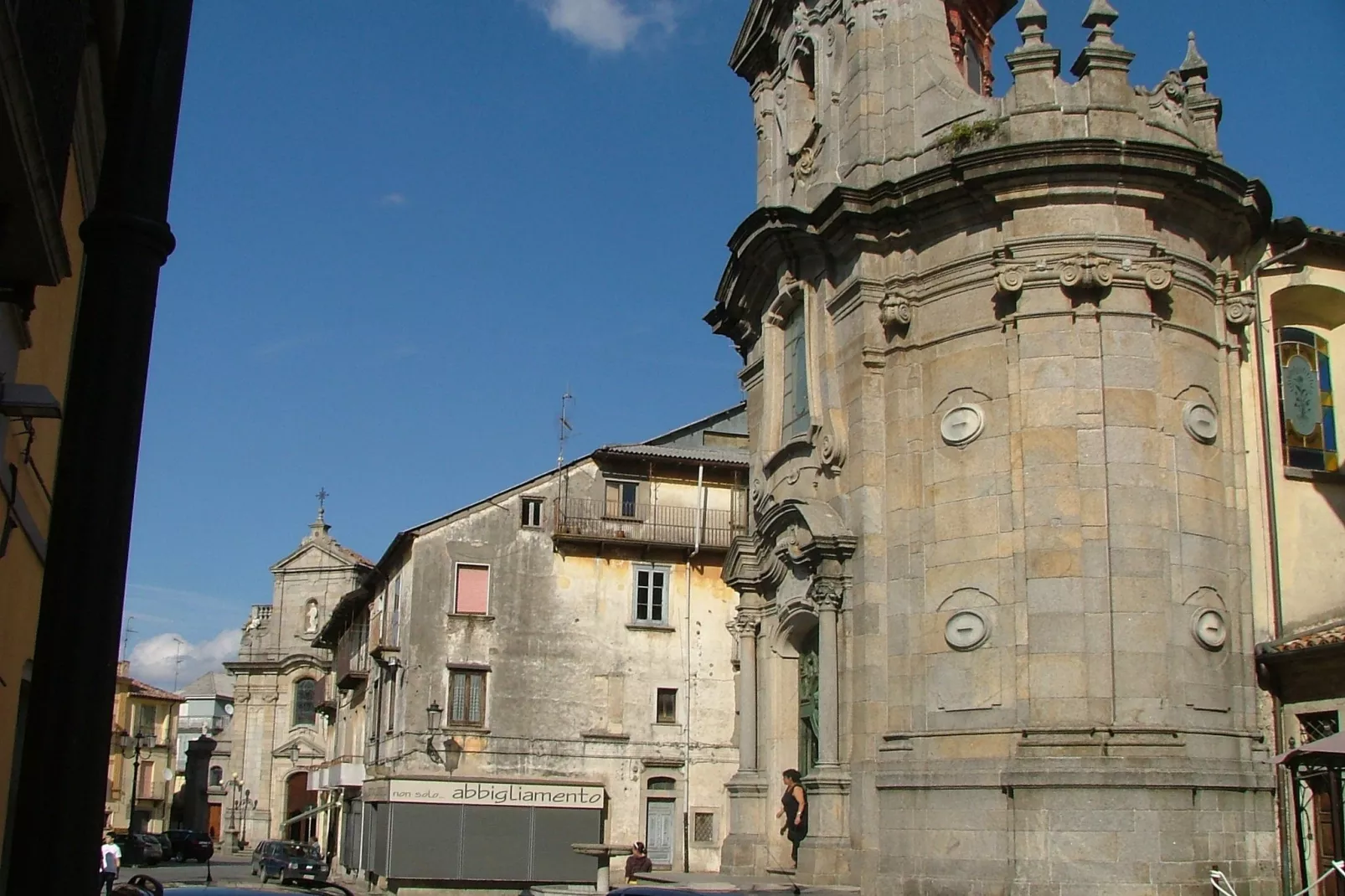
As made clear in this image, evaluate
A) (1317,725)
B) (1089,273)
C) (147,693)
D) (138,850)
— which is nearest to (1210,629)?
(1317,725)

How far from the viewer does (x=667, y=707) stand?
133 feet

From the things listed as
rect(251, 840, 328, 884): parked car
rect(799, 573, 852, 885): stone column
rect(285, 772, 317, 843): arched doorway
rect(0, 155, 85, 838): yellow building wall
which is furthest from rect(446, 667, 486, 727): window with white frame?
rect(285, 772, 317, 843): arched doorway

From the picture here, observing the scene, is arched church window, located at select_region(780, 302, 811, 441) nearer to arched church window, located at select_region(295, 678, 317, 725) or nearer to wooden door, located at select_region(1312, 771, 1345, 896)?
wooden door, located at select_region(1312, 771, 1345, 896)

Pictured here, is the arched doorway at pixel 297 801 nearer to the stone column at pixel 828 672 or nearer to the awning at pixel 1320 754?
the stone column at pixel 828 672

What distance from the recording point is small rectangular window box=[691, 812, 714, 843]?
130 feet

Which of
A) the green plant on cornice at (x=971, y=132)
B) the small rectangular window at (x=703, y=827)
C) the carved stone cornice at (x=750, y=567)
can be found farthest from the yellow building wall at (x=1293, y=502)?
the small rectangular window at (x=703, y=827)

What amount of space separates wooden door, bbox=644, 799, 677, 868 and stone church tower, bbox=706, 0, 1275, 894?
1894cm

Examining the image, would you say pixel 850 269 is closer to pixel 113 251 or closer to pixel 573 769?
pixel 113 251

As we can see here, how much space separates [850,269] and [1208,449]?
5323mm

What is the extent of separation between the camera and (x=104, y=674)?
11.9 feet

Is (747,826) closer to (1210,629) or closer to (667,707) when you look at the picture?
(1210,629)

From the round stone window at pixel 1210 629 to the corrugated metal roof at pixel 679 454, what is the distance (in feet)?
81.6

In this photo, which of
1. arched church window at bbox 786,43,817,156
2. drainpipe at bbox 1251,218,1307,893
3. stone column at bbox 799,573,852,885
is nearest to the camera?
A: drainpipe at bbox 1251,218,1307,893

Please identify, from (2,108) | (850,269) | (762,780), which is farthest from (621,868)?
(2,108)
